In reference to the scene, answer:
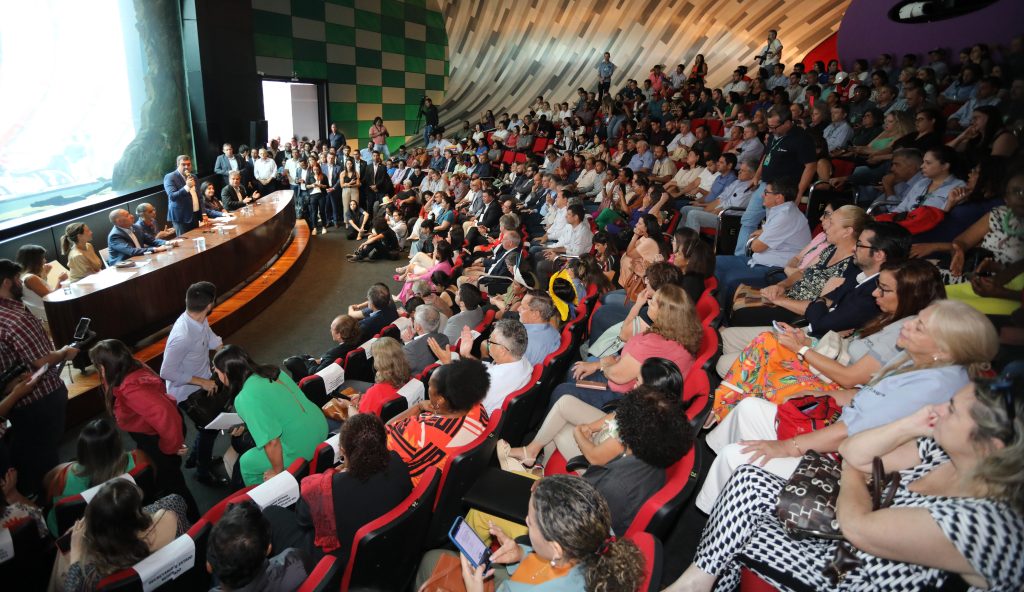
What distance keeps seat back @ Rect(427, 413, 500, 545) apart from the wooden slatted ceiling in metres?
13.8

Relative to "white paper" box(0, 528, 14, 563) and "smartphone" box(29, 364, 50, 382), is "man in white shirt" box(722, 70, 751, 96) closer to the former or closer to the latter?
"smartphone" box(29, 364, 50, 382)

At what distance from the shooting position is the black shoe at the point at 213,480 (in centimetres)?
319

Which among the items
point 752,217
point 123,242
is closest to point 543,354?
point 752,217

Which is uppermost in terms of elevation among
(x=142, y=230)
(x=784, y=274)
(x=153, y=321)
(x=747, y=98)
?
(x=747, y=98)

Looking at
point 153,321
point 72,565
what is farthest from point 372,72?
point 72,565

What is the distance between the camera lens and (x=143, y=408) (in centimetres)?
270

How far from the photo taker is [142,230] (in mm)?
5992

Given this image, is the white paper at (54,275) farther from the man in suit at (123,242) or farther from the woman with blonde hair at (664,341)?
the woman with blonde hair at (664,341)

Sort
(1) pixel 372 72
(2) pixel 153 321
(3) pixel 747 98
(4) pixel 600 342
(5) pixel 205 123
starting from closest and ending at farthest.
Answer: (4) pixel 600 342
(2) pixel 153 321
(3) pixel 747 98
(5) pixel 205 123
(1) pixel 372 72

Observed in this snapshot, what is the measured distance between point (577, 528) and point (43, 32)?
8.63m

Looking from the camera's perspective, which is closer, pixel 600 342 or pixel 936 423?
pixel 936 423

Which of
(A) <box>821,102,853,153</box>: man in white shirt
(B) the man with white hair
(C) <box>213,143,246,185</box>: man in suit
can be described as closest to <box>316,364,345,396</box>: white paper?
(B) the man with white hair

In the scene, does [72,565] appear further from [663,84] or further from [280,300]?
[663,84]

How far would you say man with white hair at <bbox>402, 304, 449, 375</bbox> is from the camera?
3.51 meters
